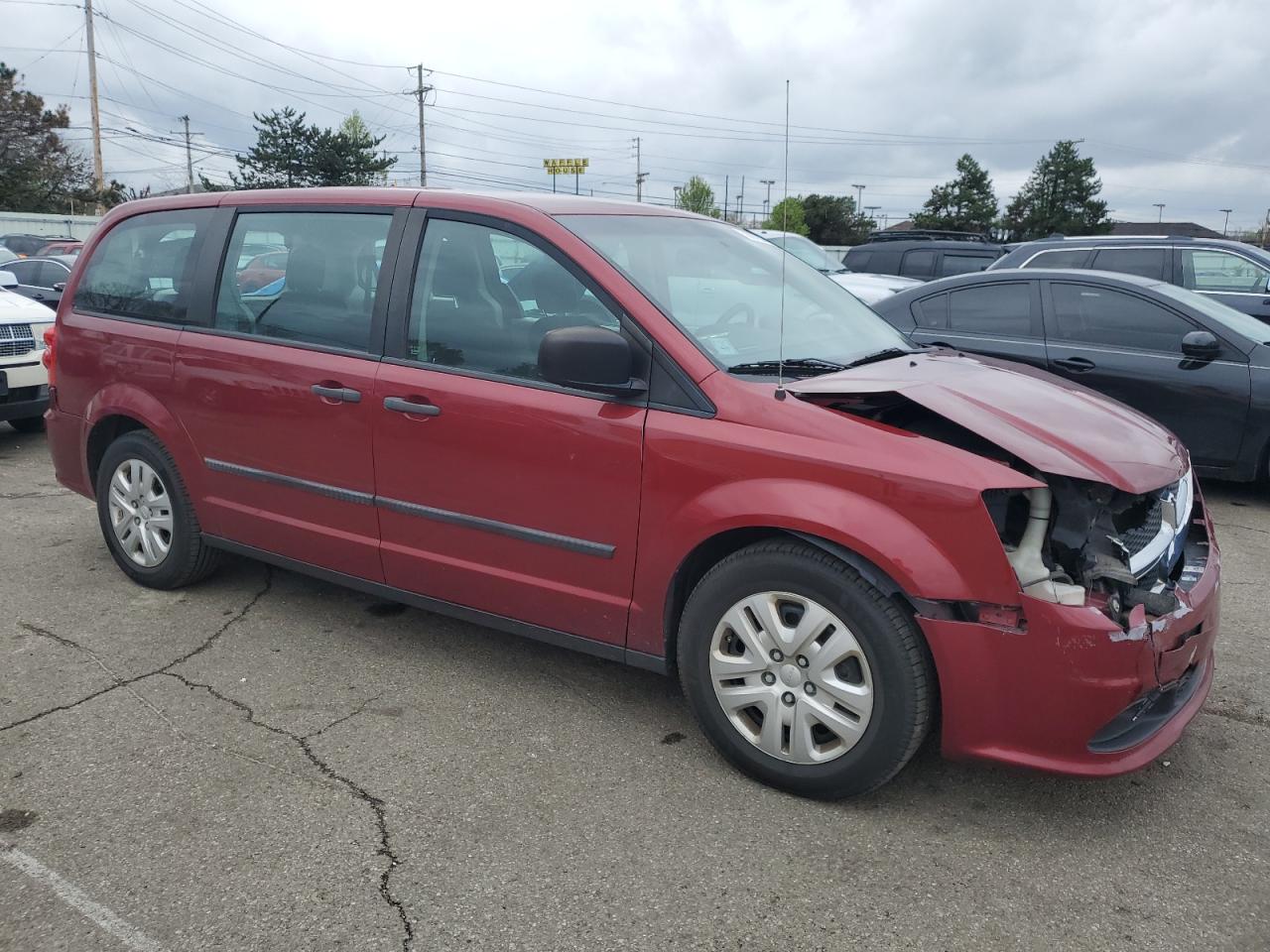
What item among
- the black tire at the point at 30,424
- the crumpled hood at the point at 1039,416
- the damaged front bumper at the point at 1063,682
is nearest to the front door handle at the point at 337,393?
the crumpled hood at the point at 1039,416

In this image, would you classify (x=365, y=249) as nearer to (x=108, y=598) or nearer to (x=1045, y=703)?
(x=108, y=598)

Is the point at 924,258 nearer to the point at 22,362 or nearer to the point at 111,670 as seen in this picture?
the point at 22,362

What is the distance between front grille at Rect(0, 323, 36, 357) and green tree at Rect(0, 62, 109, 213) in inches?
1946

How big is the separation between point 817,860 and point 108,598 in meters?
3.41

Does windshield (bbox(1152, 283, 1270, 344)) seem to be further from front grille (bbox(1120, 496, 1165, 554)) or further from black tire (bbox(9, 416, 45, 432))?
black tire (bbox(9, 416, 45, 432))

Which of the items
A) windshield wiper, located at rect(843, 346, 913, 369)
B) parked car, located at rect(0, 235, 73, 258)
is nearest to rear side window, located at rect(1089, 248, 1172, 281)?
windshield wiper, located at rect(843, 346, 913, 369)

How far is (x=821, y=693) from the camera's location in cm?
277

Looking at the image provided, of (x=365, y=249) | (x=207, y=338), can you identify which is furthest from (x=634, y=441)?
(x=207, y=338)

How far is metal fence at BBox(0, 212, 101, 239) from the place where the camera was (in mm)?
40281

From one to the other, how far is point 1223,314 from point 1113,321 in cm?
70

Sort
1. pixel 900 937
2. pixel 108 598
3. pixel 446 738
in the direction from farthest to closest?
1. pixel 108 598
2. pixel 446 738
3. pixel 900 937

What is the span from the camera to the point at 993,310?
22.7 ft

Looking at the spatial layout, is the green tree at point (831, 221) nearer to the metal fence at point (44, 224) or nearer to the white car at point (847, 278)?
the metal fence at point (44, 224)

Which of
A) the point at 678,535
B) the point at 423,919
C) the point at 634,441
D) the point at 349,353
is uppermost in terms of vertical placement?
the point at 349,353
